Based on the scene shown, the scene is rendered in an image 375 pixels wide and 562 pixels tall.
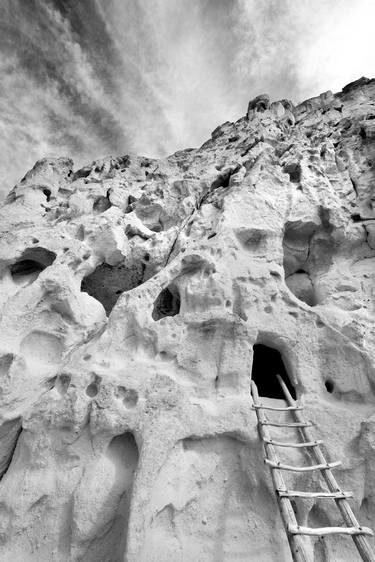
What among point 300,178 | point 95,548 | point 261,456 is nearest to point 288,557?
point 261,456

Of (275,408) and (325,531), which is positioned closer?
(325,531)

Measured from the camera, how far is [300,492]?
118 inches

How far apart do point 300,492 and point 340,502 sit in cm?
44

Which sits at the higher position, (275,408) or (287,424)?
(275,408)

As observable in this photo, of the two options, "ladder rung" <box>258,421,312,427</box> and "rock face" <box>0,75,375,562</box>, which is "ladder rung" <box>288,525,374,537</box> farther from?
"ladder rung" <box>258,421,312,427</box>

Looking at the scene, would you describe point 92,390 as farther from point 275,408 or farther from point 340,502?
point 340,502

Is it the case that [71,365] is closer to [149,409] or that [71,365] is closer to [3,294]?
[149,409]

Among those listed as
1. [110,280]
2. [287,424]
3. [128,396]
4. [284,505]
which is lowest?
[284,505]

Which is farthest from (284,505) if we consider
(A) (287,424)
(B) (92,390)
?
(B) (92,390)

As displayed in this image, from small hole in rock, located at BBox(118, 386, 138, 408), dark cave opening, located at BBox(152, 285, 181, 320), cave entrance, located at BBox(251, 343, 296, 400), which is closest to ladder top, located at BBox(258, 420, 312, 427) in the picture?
cave entrance, located at BBox(251, 343, 296, 400)

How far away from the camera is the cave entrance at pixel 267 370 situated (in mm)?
5543

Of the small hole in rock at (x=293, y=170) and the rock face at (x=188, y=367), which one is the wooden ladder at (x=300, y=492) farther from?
the small hole in rock at (x=293, y=170)

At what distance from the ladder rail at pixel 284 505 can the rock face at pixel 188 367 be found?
0.62 feet

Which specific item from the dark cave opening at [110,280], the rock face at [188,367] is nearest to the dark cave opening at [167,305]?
the rock face at [188,367]
